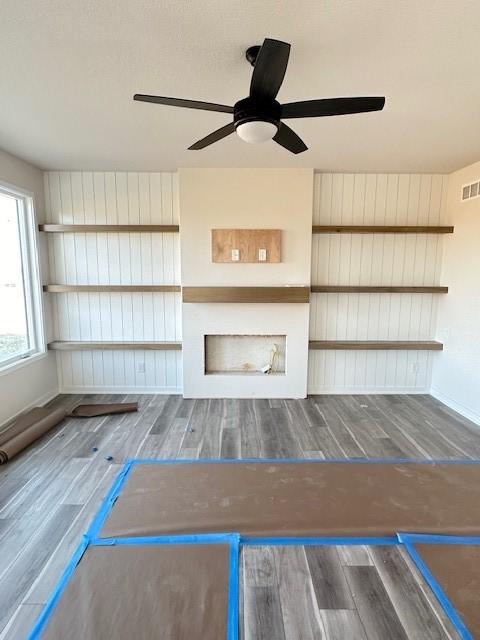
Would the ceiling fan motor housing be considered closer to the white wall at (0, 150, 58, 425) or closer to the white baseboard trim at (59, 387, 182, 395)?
the white wall at (0, 150, 58, 425)

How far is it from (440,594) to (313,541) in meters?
0.60

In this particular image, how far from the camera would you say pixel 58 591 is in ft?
5.00

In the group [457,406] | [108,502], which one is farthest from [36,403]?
[457,406]

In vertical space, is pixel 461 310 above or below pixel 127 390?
above

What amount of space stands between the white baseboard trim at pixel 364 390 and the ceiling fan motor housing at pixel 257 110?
323cm

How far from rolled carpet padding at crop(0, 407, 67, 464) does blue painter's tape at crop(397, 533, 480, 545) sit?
2.88 m

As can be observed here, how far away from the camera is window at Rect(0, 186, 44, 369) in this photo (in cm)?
336

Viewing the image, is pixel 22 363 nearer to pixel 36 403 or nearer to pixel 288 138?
pixel 36 403

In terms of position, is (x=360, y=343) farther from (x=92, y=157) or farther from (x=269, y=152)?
(x=92, y=157)

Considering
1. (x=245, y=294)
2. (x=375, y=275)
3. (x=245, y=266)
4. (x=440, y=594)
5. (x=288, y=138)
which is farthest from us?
(x=375, y=275)

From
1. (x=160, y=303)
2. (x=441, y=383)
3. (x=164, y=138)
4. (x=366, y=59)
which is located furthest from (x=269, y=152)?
(x=441, y=383)

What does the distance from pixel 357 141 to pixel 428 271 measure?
6.53ft

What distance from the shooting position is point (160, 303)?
4051 millimetres

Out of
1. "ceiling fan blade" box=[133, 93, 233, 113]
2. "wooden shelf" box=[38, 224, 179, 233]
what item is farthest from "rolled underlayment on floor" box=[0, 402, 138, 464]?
"ceiling fan blade" box=[133, 93, 233, 113]
